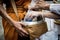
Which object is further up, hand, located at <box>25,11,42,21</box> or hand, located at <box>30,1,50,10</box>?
hand, located at <box>30,1,50,10</box>

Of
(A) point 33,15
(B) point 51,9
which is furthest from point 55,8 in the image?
(A) point 33,15

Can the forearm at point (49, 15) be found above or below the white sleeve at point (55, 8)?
below

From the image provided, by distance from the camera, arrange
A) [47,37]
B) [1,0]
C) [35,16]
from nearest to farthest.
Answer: [35,16] → [1,0] → [47,37]

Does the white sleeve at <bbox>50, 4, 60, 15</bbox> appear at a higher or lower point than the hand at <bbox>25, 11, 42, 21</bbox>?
higher

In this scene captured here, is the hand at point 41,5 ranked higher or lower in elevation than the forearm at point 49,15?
higher

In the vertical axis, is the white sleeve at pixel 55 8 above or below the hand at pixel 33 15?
above

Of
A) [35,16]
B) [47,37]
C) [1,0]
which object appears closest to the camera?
[35,16]

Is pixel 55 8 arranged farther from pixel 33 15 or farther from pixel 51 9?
pixel 33 15

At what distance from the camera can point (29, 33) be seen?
98cm

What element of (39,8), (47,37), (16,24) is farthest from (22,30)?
(47,37)

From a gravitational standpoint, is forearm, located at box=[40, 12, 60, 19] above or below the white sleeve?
below

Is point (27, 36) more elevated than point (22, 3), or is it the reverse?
point (22, 3)

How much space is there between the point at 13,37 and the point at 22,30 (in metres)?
0.22

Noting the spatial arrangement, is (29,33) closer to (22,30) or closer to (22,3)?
(22,30)
